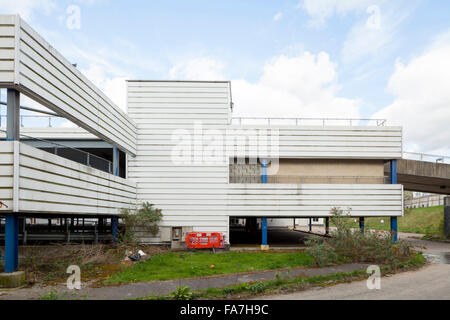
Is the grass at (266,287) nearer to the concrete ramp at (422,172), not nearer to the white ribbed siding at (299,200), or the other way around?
the white ribbed siding at (299,200)

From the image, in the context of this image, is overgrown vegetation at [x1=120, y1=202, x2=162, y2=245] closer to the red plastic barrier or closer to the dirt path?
the red plastic barrier

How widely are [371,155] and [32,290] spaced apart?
19.2m

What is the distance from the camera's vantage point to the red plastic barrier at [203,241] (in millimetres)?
18828

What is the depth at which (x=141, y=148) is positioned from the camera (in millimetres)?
20141

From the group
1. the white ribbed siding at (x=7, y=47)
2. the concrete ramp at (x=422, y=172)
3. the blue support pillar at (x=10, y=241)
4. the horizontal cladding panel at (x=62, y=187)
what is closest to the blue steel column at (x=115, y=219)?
the horizontal cladding panel at (x=62, y=187)

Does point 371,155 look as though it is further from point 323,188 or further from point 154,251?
point 154,251

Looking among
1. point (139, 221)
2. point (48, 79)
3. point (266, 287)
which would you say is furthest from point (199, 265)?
point (48, 79)

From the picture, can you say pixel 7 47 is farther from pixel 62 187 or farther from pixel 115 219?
pixel 115 219

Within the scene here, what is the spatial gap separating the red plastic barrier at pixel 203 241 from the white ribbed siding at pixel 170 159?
0.73m

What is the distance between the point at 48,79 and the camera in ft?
35.5

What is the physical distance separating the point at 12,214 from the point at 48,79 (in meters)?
4.54

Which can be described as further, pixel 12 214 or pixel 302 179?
pixel 302 179

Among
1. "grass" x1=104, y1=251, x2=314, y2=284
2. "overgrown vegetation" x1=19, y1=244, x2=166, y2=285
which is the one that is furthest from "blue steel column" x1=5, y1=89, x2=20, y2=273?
"grass" x1=104, y1=251, x2=314, y2=284

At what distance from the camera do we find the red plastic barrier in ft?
61.8
